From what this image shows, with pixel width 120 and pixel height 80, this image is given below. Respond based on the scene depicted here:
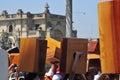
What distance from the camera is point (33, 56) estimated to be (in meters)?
6.12

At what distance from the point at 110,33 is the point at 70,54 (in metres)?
1.70

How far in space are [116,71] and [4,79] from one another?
41.7 inches

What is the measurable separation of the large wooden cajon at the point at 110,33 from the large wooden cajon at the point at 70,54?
147 cm

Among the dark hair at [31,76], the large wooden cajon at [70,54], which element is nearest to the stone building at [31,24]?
the dark hair at [31,76]

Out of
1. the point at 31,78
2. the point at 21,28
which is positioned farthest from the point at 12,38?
the point at 31,78

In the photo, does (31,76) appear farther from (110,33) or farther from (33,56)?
(110,33)

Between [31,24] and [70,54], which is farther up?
[31,24]

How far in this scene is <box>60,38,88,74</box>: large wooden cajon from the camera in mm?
5816

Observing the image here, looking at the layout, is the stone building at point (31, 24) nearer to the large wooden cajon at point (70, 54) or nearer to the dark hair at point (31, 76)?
the dark hair at point (31, 76)

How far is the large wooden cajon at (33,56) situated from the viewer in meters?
6.16

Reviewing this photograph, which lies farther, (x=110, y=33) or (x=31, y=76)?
(x=31, y=76)

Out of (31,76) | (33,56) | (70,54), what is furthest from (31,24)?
(70,54)

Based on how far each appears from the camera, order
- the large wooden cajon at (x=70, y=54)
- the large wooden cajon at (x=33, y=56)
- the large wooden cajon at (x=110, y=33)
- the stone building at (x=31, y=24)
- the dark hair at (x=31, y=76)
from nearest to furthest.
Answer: the large wooden cajon at (x=110, y=33) → the large wooden cajon at (x=70, y=54) → the large wooden cajon at (x=33, y=56) → the dark hair at (x=31, y=76) → the stone building at (x=31, y=24)

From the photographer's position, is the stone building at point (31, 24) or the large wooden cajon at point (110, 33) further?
the stone building at point (31, 24)
